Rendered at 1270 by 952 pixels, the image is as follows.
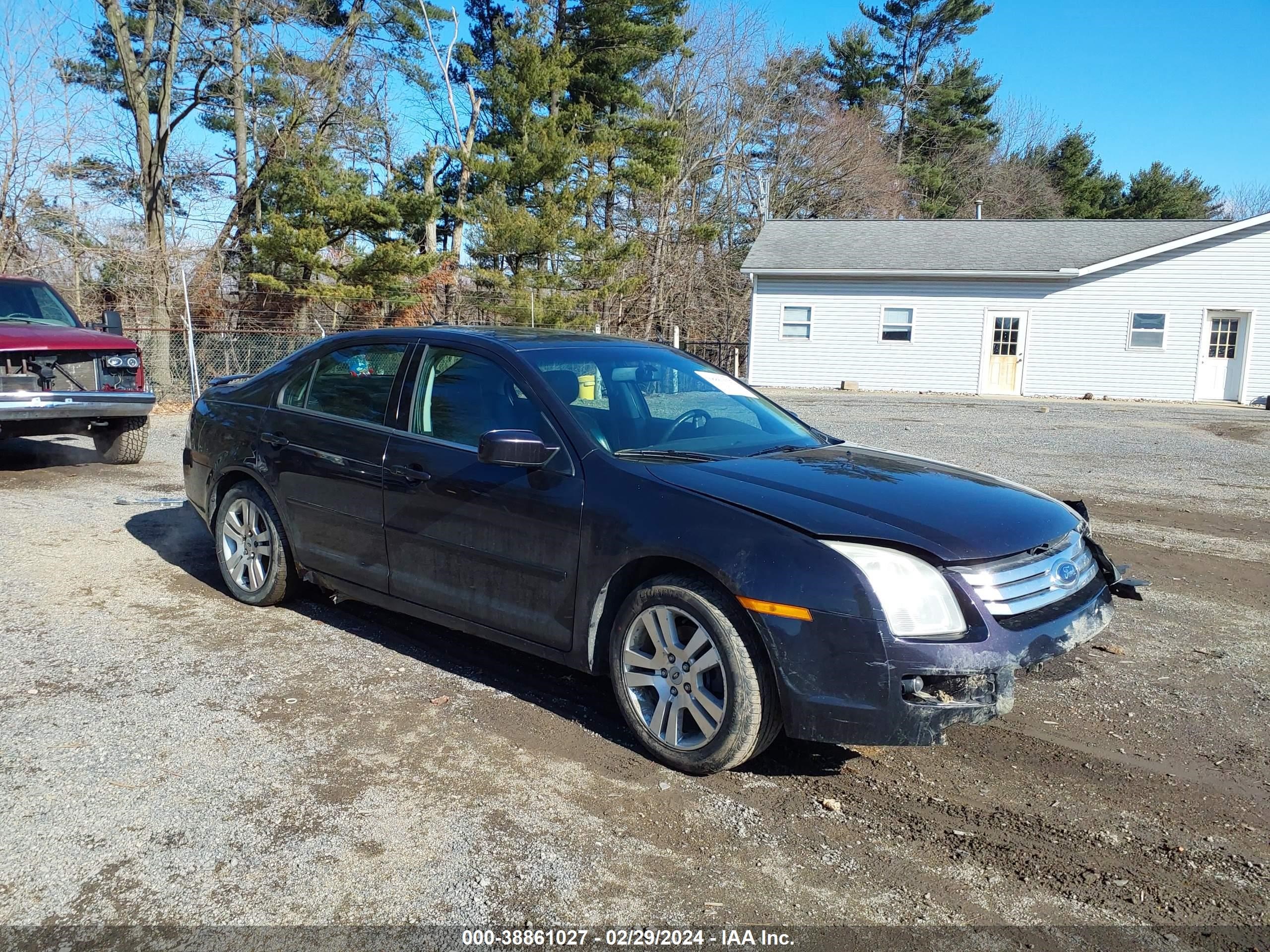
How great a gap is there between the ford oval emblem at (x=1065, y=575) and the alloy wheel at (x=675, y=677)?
50.1 inches

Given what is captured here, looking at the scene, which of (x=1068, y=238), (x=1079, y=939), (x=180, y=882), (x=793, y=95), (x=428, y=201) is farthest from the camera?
(x=793, y=95)

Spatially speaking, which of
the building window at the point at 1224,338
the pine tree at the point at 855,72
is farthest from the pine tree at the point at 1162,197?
the building window at the point at 1224,338

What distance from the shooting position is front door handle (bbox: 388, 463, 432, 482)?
430 cm

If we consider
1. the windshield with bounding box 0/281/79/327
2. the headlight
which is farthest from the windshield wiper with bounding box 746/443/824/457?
the windshield with bounding box 0/281/79/327

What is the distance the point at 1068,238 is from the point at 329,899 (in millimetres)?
28065

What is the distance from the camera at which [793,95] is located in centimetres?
4122

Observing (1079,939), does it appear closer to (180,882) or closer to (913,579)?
(913,579)

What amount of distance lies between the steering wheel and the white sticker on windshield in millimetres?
368

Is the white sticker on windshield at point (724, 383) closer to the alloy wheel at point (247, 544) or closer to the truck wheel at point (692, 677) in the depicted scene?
the truck wheel at point (692, 677)

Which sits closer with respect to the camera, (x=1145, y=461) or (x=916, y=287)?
(x=1145, y=461)

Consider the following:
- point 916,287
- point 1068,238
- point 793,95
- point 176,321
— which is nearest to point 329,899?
point 176,321

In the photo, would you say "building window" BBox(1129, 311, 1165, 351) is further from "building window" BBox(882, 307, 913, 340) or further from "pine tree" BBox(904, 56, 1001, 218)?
"pine tree" BBox(904, 56, 1001, 218)

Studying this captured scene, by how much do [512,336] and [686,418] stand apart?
99 centimetres

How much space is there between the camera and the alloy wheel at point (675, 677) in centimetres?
336
